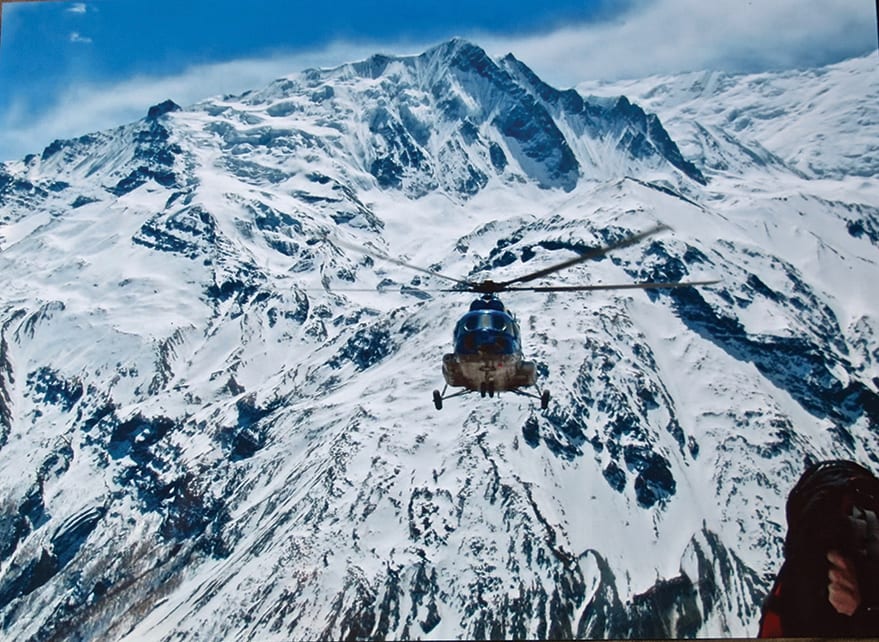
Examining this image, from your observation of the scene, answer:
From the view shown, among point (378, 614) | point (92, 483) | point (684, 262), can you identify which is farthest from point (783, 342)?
point (92, 483)

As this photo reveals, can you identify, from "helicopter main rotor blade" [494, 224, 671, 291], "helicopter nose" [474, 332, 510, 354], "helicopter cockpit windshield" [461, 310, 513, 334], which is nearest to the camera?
"helicopter main rotor blade" [494, 224, 671, 291]

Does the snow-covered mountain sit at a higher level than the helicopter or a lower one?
lower

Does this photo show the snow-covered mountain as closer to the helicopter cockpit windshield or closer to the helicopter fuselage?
the helicopter fuselage

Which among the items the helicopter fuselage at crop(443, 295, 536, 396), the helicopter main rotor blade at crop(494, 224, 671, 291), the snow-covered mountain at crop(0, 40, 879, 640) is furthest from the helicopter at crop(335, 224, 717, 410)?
the snow-covered mountain at crop(0, 40, 879, 640)

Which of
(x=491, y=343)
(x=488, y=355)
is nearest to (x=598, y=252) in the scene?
(x=491, y=343)

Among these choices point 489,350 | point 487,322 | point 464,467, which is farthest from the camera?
point 464,467

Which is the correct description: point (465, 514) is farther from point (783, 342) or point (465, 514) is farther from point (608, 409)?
point (783, 342)

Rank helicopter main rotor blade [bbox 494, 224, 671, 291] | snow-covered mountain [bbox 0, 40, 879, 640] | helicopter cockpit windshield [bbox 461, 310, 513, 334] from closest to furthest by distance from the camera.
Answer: helicopter main rotor blade [bbox 494, 224, 671, 291]
helicopter cockpit windshield [bbox 461, 310, 513, 334]
snow-covered mountain [bbox 0, 40, 879, 640]

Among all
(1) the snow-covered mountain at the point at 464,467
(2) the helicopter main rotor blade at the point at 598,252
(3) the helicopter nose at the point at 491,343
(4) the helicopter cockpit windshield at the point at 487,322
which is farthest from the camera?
(1) the snow-covered mountain at the point at 464,467

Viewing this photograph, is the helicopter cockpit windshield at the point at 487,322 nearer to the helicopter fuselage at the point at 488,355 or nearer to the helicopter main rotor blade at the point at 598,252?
the helicopter fuselage at the point at 488,355

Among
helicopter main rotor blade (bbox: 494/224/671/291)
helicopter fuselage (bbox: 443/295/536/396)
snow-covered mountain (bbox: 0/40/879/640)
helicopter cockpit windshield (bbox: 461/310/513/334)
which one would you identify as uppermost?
helicopter main rotor blade (bbox: 494/224/671/291)

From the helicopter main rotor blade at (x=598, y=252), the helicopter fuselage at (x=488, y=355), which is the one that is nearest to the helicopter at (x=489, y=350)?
the helicopter fuselage at (x=488, y=355)

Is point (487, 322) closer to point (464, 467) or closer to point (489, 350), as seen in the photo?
point (489, 350)
